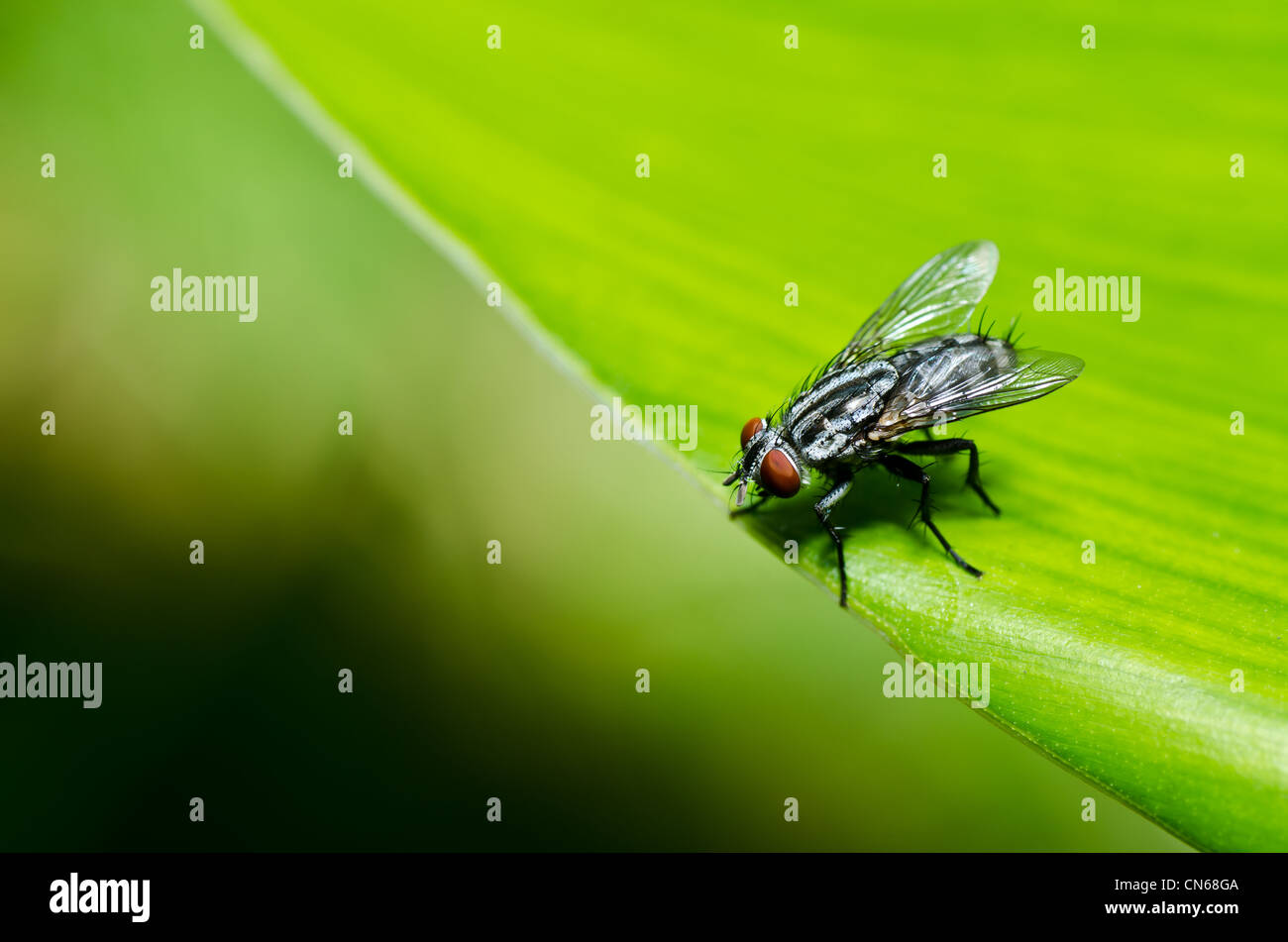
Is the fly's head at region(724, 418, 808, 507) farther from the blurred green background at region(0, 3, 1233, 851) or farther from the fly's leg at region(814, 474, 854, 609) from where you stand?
the blurred green background at region(0, 3, 1233, 851)

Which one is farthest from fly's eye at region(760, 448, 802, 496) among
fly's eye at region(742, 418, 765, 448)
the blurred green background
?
the blurred green background

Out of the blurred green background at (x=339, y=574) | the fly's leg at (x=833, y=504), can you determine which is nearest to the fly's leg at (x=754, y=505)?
the fly's leg at (x=833, y=504)

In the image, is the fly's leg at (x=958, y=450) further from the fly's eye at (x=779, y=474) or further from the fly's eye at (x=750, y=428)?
the fly's eye at (x=750, y=428)

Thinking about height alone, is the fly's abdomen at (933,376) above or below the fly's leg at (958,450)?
above

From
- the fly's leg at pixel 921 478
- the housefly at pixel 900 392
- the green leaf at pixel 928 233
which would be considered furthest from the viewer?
the housefly at pixel 900 392

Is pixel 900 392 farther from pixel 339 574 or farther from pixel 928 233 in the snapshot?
pixel 339 574

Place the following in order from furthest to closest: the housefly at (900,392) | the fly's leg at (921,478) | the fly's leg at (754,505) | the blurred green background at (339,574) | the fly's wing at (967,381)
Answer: the blurred green background at (339,574)
the fly's leg at (754,505)
the housefly at (900,392)
the fly's wing at (967,381)
the fly's leg at (921,478)

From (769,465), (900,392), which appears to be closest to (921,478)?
(900,392)
